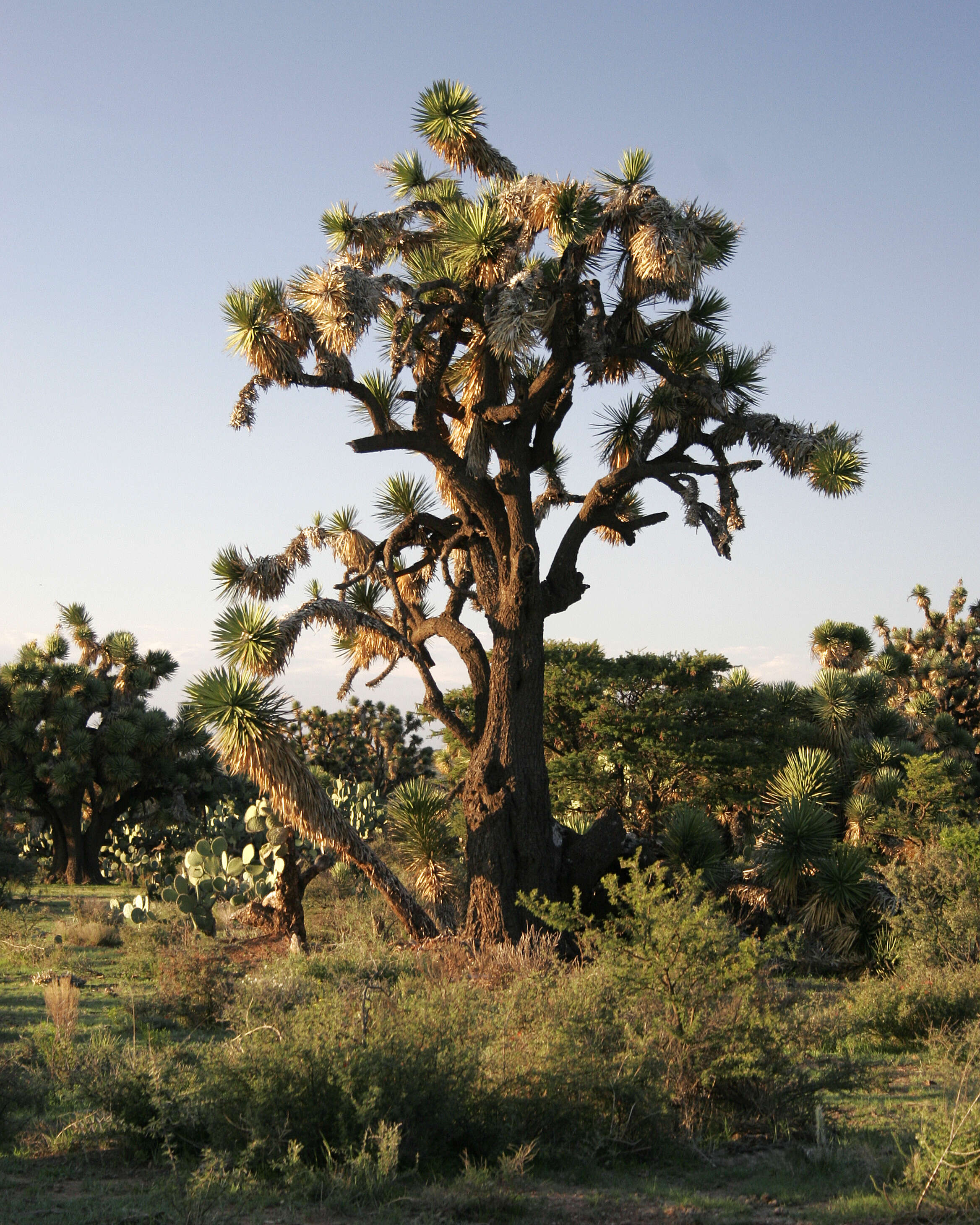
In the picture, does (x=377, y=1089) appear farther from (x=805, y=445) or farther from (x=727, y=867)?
(x=727, y=867)

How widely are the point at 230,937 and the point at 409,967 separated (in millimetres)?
6148

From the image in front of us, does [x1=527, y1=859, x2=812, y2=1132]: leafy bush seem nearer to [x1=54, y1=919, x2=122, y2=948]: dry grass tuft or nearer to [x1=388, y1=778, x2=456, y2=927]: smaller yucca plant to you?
[x1=388, y1=778, x2=456, y2=927]: smaller yucca plant

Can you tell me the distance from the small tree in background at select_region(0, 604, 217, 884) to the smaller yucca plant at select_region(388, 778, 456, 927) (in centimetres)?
1188

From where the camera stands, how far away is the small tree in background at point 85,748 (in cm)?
2667

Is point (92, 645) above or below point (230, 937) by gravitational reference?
above

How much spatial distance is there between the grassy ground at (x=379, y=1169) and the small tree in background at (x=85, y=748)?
19016mm

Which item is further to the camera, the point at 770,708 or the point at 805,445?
the point at 770,708

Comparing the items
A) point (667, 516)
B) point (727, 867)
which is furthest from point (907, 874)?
point (667, 516)

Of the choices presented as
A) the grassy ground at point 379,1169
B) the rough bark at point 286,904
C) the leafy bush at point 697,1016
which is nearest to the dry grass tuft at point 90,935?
the rough bark at point 286,904

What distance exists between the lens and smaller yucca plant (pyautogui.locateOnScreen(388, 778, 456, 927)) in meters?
15.4

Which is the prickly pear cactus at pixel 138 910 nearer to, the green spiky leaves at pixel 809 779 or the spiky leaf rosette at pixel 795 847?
the spiky leaf rosette at pixel 795 847

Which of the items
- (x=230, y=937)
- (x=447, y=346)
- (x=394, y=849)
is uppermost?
(x=447, y=346)

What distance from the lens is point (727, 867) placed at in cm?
1584

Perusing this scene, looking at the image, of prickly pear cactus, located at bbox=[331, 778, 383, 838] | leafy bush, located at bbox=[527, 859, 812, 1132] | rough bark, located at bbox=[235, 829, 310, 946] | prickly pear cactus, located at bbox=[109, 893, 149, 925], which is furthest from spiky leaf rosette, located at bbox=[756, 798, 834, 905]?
prickly pear cactus, located at bbox=[109, 893, 149, 925]
